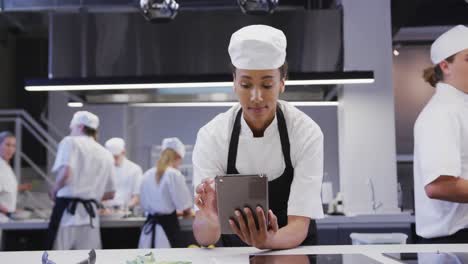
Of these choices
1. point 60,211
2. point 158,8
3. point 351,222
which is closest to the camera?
point 158,8

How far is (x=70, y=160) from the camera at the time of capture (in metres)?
4.20

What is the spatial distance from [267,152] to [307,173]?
0.46 feet

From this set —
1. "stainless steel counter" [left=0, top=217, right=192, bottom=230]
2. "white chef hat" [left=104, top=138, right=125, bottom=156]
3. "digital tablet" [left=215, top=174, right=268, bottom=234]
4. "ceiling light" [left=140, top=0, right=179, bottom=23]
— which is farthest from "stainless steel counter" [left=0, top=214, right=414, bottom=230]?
"digital tablet" [left=215, top=174, right=268, bottom=234]

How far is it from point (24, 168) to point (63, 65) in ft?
15.7

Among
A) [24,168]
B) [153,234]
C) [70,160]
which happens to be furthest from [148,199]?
[24,168]

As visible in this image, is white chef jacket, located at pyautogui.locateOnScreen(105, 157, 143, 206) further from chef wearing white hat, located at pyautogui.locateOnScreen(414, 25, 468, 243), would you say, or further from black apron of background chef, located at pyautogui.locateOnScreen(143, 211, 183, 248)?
chef wearing white hat, located at pyautogui.locateOnScreen(414, 25, 468, 243)

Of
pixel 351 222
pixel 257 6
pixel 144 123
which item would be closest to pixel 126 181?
pixel 144 123

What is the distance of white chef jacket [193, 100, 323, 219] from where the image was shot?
1.76 metres

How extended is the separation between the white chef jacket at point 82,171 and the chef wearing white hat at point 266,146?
2.57 m

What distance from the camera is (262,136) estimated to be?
1.83 m

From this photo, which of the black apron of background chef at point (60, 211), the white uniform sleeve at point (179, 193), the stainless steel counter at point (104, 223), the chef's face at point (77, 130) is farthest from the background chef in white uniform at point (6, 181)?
the white uniform sleeve at point (179, 193)

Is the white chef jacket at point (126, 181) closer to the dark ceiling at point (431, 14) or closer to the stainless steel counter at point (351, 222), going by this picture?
the stainless steel counter at point (351, 222)

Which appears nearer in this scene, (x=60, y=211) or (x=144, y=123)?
(x=60, y=211)

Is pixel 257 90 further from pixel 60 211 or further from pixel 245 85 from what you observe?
pixel 60 211
